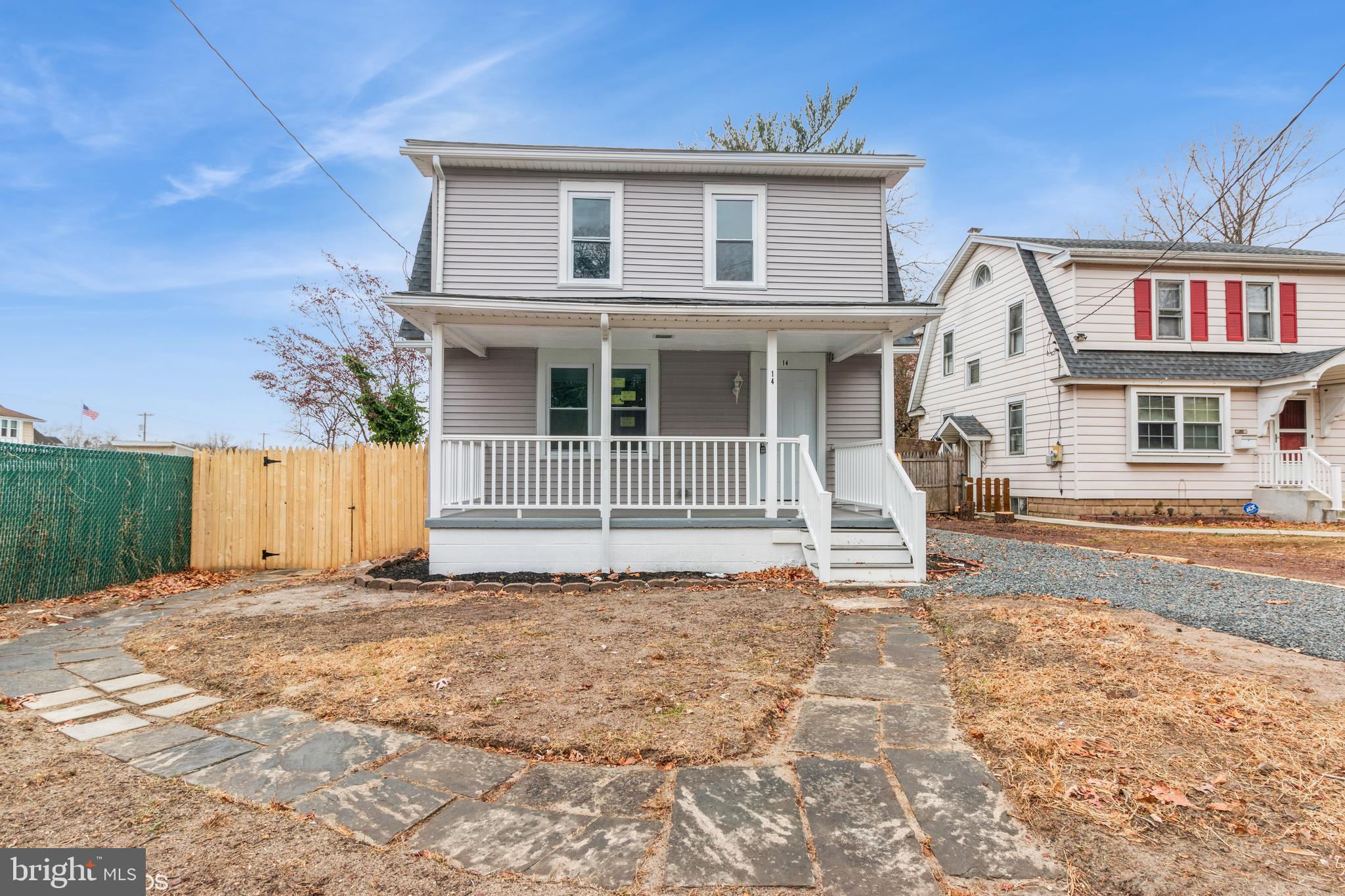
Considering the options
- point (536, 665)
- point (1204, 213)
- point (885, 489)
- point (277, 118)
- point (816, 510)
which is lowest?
point (536, 665)

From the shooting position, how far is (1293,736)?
2.61 m

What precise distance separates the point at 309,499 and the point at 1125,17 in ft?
54.0

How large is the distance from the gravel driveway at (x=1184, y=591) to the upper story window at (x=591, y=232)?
6.34 meters

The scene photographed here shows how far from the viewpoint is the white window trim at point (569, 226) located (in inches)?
360

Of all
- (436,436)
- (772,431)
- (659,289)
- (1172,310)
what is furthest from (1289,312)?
(436,436)

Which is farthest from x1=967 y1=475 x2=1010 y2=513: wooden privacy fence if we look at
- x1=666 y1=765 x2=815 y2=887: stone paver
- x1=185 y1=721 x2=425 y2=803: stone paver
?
x1=185 y1=721 x2=425 y2=803: stone paver

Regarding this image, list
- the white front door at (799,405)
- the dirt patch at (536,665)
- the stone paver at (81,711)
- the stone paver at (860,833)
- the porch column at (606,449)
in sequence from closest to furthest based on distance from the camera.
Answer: the stone paver at (860,833)
the dirt patch at (536,665)
the stone paver at (81,711)
the porch column at (606,449)
the white front door at (799,405)

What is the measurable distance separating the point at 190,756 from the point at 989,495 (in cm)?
1625

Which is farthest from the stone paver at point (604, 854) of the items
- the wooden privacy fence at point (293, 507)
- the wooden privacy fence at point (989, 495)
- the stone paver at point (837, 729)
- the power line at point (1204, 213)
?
the wooden privacy fence at point (989, 495)

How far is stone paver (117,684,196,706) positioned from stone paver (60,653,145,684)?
0.49m

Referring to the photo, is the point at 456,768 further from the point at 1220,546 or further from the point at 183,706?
the point at 1220,546

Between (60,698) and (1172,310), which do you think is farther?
(1172,310)

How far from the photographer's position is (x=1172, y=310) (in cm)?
1396

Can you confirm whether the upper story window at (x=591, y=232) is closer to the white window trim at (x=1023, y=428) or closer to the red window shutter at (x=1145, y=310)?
the white window trim at (x=1023, y=428)
